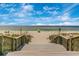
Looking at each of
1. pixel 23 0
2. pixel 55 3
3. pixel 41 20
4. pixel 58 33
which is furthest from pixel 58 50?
pixel 23 0

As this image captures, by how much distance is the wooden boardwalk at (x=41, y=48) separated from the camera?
6.79ft

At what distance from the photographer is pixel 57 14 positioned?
2.09 meters

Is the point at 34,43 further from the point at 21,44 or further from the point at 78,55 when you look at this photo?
the point at 78,55

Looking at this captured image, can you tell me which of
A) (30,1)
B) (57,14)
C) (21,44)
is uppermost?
(30,1)

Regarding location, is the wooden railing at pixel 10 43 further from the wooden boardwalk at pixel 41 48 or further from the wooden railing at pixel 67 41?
the wooden railing at pixel 67 41

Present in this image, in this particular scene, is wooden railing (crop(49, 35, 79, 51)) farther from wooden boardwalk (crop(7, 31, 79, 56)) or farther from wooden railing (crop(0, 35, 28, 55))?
wooden railing (crop(0, 35, 28, 55))

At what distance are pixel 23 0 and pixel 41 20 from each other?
0.29 metres

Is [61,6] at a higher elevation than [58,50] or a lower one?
higher

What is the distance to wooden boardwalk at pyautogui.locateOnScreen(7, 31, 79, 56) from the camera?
81.4 inches

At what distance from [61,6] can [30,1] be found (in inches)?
13.3

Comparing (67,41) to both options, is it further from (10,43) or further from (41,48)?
(10,43)

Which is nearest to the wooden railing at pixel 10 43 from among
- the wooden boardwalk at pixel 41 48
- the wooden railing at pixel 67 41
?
the wooden boardwalk at pixel 41 48

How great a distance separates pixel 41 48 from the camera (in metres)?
2.10

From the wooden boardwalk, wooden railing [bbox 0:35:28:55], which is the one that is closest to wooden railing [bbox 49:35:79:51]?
the wooden boardwalk
